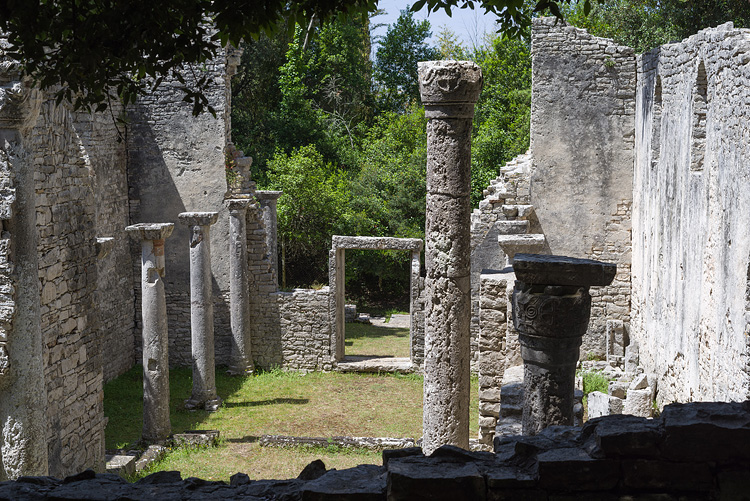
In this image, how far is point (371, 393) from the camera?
1515cm

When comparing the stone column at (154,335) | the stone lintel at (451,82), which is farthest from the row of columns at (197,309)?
the stone lintel at (451,82)

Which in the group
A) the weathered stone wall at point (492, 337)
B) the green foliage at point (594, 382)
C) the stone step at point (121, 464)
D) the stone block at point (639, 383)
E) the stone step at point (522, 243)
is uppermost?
the stone step at point (522, 243)

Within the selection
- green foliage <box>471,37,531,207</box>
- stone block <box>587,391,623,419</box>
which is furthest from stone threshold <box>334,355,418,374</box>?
green foliage <box>471,37,531,207</box>

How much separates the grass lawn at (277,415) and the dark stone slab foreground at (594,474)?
22.6ft

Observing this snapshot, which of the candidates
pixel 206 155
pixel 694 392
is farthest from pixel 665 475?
pixel 206 155

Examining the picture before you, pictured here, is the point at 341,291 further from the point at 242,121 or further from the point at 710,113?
the point at 242,121

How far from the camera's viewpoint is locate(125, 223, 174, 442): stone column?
1225 centimetres

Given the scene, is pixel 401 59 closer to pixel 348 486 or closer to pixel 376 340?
pixel 376 340

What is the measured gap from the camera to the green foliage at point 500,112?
2517 centimetres

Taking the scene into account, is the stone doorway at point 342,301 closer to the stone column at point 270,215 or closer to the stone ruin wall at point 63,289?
the stone column at point 270,215

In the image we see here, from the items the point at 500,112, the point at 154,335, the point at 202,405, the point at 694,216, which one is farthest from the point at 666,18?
the point at 154,335

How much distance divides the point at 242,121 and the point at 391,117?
5.01m

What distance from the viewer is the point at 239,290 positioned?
53.0ft

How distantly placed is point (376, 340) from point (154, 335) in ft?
26.2
